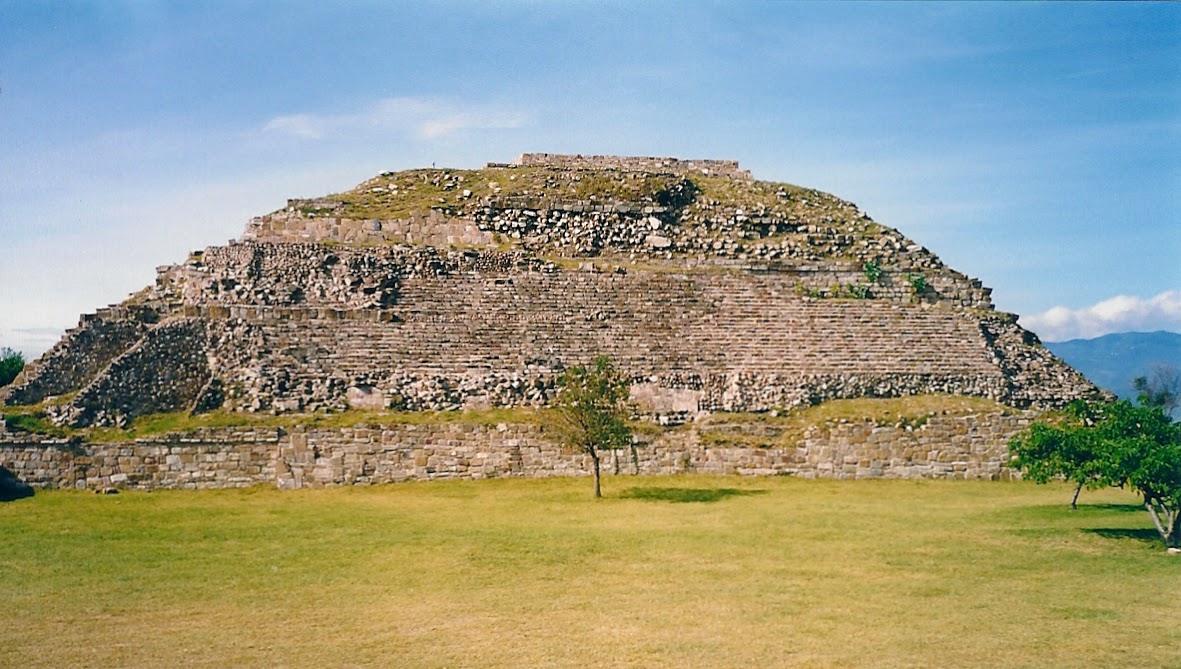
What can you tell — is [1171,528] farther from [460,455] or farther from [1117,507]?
[460,455]

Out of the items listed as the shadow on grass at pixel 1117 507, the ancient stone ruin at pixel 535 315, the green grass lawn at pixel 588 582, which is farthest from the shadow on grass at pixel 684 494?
the shadow on grass at pixel 1117 507

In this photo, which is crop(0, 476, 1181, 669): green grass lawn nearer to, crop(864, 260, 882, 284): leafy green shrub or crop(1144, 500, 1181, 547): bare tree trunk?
crop(1144, 500, 1181, 547): bare tree trunk

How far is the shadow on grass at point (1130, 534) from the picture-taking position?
1828cm

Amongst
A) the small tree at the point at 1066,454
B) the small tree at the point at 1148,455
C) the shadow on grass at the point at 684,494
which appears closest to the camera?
the small tree at the point at 1148,455

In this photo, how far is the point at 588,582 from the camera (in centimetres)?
1576

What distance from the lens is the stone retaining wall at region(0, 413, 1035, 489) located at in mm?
26312

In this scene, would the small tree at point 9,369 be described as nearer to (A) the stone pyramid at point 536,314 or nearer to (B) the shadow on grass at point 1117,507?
(A) the stone pyramid at point 536,314

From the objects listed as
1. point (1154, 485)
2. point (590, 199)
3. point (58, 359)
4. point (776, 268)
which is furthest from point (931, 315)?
point (58, 359)

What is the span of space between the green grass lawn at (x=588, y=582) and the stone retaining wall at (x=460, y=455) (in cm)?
180

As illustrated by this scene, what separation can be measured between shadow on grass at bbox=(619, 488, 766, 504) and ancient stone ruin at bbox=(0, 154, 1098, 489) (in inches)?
133

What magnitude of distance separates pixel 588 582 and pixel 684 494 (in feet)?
31.8

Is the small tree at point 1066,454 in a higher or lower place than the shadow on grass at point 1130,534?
higher

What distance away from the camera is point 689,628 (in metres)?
13.0

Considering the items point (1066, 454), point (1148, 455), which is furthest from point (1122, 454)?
point (1066, 454)
